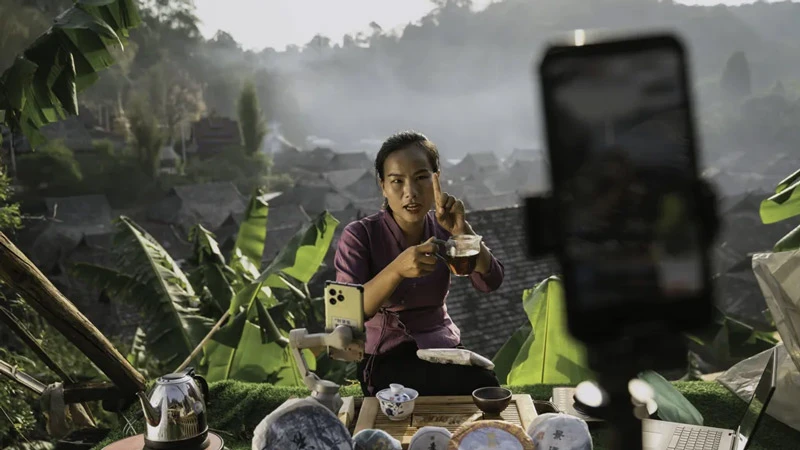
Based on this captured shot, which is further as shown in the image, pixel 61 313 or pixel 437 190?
pixel 61 313

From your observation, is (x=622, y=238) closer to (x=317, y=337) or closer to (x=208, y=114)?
(x=317, y=337)

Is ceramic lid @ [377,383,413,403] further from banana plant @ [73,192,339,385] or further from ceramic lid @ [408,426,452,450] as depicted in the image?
banana plant @ [73,192,339,385]

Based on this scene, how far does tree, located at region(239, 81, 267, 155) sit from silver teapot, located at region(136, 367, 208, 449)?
4092 cm

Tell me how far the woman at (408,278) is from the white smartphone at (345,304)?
31.1 inches

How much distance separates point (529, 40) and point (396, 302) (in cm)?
6293

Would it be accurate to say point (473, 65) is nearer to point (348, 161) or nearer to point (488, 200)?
point (348, 161)

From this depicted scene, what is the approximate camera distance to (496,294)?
44.8 ft

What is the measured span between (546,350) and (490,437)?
261 centimetres

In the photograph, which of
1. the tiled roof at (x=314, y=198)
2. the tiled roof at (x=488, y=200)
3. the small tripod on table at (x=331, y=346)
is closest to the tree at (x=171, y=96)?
the tiled roof at (x=314, y=198)

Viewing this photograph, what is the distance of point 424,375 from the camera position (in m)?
3.03

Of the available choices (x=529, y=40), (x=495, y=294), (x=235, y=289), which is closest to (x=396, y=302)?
(x=235, y=289)

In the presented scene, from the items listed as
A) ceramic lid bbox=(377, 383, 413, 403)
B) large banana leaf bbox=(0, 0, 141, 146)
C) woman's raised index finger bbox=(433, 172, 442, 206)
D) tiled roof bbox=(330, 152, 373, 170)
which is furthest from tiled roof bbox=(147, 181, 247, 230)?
ceramic lid bbox=(377, 383, 413, 403)

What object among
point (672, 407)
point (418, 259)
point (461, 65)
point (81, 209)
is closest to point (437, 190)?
point (418, 259)

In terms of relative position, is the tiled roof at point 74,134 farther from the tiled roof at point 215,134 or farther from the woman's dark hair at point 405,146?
the woman's dark hair at point 405,146
